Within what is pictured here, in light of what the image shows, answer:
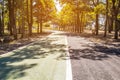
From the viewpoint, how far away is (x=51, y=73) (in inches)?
416

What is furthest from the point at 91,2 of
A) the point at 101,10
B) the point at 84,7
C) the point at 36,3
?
the point at 36,3

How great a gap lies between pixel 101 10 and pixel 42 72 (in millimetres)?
33866

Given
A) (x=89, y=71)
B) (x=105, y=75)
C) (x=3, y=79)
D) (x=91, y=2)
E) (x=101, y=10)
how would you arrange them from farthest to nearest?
(x=91, y=2)
(x=101, y=10)
(x=89, y=71)
(x=105, y=75)
(x=3, y=79)

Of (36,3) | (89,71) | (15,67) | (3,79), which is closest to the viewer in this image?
(3,79)

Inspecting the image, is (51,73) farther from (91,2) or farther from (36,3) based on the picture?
(36,3)

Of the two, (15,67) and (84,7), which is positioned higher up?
(84,7)

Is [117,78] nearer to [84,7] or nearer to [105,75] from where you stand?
[105,75]

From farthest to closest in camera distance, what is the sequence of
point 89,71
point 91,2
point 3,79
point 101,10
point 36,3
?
point 36,3, point 91,2, point 101,10, point 89,71, point 3,79

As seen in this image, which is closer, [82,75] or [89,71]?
[82,75]

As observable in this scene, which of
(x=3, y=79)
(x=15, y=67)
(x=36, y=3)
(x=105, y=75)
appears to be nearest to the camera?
(x=3, y=79)

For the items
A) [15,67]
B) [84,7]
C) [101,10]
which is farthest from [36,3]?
[15,67]

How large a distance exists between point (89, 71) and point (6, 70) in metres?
3.45

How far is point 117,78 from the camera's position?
957 centimetres

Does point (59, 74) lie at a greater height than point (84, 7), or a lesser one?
lesser
